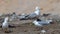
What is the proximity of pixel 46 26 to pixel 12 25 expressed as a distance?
1.26 m

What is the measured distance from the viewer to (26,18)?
11.4 meters

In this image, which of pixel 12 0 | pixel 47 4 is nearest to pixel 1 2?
pixel 12 0

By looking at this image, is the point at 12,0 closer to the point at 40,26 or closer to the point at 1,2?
the point at 1,2

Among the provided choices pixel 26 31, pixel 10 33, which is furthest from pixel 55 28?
pixel 10 33

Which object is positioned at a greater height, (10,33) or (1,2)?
(1,2)

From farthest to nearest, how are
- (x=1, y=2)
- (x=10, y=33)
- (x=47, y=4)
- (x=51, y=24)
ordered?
(x=1, y=2) < (x=47, y=4) < (x=51, y=24) < (x=10, y=33)

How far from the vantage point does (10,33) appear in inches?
341

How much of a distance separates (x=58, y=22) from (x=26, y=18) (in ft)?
4.93

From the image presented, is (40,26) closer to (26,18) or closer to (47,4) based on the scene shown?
(26,18)

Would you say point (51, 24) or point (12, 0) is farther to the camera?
point (12, 0)

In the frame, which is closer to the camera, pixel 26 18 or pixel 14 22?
pixel 14 22

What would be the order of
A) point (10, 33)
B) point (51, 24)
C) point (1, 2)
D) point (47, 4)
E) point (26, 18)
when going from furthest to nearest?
1. point (1, 2)
2. point (47, 4)
3. point (26, 18)
4. point (51, 24)
5. point (10, 33)

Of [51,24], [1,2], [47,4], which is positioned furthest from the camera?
[1,2]

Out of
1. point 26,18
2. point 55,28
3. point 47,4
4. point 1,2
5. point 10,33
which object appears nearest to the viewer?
point 10,33
